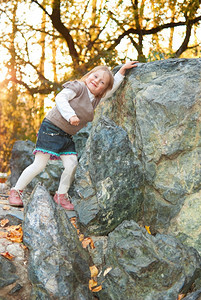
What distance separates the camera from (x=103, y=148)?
11.5 ft

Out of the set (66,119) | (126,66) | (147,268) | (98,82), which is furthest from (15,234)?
(126,66)

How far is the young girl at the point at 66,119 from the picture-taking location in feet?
12.6

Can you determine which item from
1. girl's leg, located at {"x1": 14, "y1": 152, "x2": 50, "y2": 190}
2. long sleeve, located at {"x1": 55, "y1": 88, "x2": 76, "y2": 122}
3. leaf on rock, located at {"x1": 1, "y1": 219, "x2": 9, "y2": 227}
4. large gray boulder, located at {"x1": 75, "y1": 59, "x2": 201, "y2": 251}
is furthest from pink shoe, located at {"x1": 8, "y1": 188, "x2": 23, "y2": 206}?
long sleeve, located at {"x1": 55, "y1": 88, "x2": 76, "y2": 122}

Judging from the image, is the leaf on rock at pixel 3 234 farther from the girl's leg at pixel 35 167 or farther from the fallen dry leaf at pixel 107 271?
the fallen dry leaf at pixel 107 271

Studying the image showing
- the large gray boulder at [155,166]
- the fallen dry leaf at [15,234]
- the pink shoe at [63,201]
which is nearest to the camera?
the fallen dry leaf at [15,234]

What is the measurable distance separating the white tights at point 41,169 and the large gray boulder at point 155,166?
42 cm

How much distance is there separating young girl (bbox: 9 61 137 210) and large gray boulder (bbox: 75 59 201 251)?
1.23 feet

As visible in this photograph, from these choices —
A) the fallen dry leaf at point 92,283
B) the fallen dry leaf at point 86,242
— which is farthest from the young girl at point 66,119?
the fallen dry leaf at point 92,283

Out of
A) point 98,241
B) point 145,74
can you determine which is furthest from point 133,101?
point 98,241

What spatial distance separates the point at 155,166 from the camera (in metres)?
3.56

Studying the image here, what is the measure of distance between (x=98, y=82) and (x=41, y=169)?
1222 mm

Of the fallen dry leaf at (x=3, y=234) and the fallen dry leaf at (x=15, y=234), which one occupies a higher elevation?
the fallen dry leaf at (x=3, y=234)

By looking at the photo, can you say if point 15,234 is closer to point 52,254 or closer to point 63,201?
point 52,254

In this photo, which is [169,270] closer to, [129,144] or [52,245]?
[52,245]
